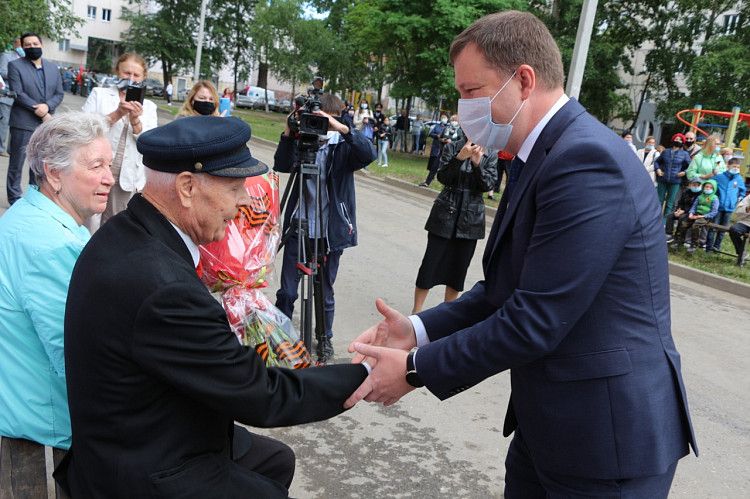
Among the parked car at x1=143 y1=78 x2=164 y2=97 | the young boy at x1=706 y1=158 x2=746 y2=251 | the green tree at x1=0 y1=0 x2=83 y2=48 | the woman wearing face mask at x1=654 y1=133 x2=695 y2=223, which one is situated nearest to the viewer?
the young boy at x1=706 y1=158 x2=746 y2=251

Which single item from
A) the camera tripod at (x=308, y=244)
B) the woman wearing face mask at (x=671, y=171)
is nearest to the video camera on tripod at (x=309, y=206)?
the camera tripod at (x=308, y=244)

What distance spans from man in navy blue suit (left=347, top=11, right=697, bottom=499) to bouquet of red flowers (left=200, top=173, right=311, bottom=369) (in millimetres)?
1349

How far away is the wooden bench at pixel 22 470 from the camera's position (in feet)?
8.08

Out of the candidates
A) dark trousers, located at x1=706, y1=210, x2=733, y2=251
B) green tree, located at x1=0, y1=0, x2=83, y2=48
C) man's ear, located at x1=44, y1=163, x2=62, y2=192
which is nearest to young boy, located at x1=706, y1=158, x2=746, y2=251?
dark trousers, located at x1=706, y1=210, x2=733, y2=251

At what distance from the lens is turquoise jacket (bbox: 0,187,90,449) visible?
2.43m

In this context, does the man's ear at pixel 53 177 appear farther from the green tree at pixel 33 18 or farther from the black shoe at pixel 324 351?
the green tree at pixel 33 18

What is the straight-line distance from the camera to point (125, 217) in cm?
206

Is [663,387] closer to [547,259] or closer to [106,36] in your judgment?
[547,259]

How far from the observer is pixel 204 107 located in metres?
5.17

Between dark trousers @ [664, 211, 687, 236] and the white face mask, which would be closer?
the white face mask

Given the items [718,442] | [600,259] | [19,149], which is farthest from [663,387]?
[19,149]

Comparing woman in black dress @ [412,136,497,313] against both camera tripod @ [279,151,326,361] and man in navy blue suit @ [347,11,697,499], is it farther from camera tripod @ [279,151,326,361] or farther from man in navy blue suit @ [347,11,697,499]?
man in navy blue suit @ [347,11,697,499]

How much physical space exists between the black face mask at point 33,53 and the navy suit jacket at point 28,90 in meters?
0.07

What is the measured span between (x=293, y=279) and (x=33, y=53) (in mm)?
5467
